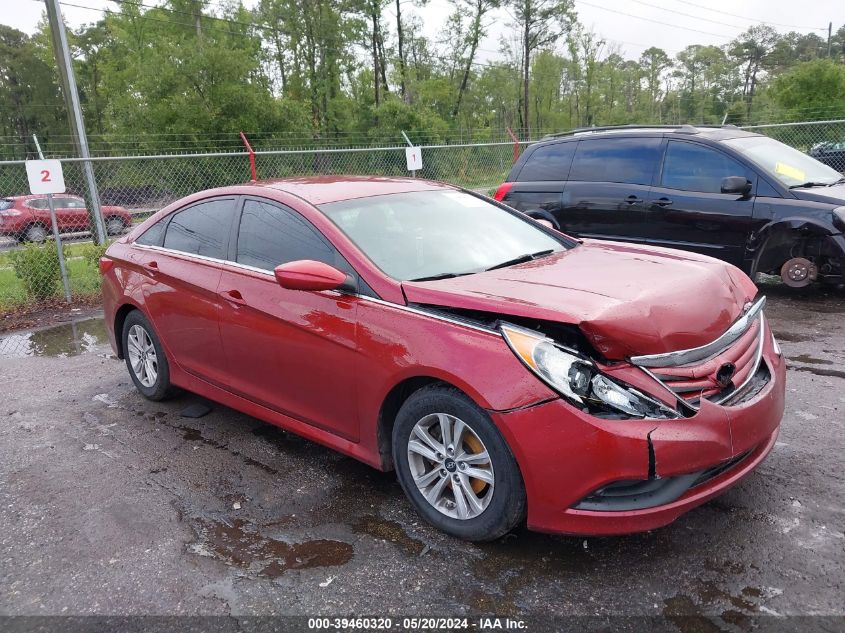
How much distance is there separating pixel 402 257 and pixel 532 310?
942 millimetres

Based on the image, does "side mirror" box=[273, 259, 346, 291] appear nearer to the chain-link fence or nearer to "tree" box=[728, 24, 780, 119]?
the chain-link fence

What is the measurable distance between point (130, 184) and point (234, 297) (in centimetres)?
987

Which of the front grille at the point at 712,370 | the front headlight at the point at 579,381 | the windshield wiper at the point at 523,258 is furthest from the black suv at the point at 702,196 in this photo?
the front headlight at the point at 579,381

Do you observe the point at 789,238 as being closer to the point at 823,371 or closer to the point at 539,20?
the point at 823,371

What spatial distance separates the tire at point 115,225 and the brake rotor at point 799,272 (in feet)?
35.2

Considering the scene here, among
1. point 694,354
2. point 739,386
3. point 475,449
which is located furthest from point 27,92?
point 739,386

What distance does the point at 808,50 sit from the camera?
5903cm

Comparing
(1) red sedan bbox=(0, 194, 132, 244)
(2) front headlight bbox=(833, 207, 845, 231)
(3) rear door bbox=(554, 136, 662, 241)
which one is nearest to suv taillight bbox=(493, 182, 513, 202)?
(3) rear door bbox=(554, 136, 662, 241)

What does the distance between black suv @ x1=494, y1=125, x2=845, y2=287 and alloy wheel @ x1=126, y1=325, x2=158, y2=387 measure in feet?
15.5

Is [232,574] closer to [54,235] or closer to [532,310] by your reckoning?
[532,310]

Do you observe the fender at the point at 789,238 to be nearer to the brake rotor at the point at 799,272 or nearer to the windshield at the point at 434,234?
the brake rotor at the point at 799,272

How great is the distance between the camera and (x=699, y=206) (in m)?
6.76

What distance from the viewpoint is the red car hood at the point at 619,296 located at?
102 inches

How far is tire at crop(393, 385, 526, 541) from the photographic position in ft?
8.66
